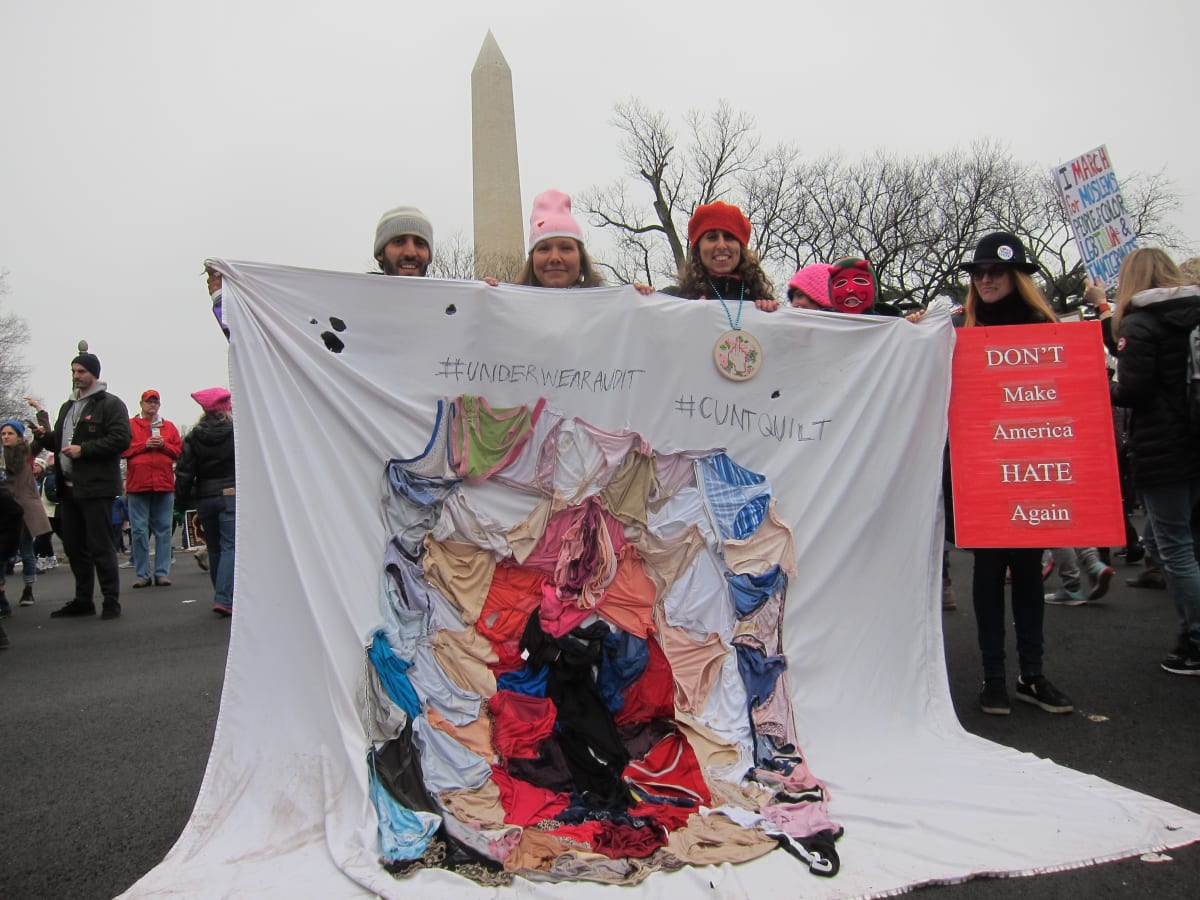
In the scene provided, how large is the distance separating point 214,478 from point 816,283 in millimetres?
5013

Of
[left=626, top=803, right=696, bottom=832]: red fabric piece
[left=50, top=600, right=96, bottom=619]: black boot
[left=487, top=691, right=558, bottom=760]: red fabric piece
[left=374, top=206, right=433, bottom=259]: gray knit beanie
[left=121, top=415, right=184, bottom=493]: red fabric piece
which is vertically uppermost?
[left=374, top=206, right=433, bottom=259]: gray knit beanie

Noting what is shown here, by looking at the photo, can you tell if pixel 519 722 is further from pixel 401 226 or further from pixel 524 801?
pixel 401 226

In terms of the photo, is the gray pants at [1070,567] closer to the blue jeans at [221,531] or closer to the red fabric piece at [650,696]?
the red fabric piece at [650,696]

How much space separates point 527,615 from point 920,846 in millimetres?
1488

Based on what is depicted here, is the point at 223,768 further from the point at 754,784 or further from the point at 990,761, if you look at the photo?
the point at 990,761

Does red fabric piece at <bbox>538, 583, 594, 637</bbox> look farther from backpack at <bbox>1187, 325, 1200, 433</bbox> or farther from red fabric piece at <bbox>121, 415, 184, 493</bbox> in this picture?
red fabric piece at <bbox>121, 415, 184, 493</bbox>

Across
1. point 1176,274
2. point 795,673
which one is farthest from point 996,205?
point 795,673

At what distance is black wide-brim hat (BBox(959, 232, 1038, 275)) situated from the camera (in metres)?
3.82

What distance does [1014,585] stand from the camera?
3.84 m

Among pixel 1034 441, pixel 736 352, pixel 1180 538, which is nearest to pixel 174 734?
pixel 736 352

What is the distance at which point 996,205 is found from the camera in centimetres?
3067

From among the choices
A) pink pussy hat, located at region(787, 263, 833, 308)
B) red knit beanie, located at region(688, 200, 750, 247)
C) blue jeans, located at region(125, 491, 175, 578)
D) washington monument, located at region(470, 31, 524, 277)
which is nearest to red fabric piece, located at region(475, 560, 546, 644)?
red knit beanie, located at region(688, 200, 750, 247)

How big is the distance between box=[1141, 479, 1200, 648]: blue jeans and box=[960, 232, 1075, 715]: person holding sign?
2.22 ft

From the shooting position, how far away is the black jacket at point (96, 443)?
21.7ft
